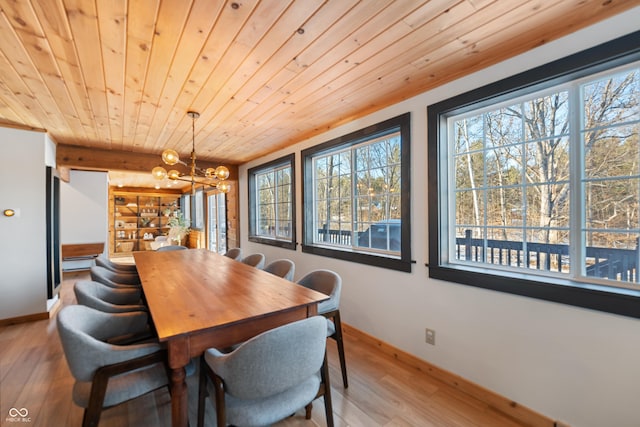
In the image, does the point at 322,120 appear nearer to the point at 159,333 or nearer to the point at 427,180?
the point at 427,180

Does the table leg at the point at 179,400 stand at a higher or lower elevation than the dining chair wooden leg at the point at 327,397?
higher

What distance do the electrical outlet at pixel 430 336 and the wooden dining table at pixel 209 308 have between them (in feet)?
3.45

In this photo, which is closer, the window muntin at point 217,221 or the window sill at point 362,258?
the window sill at point 362,258

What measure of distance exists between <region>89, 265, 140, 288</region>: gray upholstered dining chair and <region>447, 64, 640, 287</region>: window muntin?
3.22 metres

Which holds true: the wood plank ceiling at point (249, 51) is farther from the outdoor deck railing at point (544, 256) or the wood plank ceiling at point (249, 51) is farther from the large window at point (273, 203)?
the large window at point (273, 203)

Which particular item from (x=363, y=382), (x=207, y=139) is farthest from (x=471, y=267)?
(x=207, y=139)

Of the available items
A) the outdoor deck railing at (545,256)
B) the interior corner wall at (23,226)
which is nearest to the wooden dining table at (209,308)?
the outdoor deck railing at (545,256)

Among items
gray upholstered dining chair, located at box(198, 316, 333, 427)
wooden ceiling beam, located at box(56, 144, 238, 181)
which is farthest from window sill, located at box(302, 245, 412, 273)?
wooden ceiling beam, located at box(56, 144, 238, 181)

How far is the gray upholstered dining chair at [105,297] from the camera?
189 cm

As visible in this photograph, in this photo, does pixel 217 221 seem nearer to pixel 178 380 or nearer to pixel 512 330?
pixel 178 380

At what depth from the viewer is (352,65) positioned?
200cm

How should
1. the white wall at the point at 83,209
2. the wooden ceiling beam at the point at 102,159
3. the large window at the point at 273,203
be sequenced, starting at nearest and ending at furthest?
1. the wooden ceiling beam at the point at 102,159
2. the large window at the point at 273,203
3. the white wall at the point at 83,209

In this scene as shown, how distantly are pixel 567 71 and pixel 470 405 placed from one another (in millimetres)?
2253

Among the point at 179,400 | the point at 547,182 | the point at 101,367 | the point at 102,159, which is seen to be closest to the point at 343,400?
the point at 179,400
